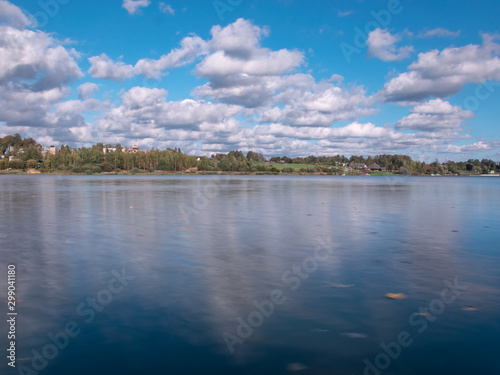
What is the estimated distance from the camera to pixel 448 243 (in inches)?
528

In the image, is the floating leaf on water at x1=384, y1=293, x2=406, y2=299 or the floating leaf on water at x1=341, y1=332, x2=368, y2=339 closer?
the floating leaf on water at x1=341, y1=332, x2=368, y2=339

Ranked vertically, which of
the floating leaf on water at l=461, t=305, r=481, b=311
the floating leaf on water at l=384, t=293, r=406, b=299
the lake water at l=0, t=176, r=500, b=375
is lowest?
the lake water at l=0, t=176, r=500, b=375

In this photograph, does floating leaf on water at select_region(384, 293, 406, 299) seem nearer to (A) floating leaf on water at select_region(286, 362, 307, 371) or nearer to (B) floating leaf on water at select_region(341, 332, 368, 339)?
(B) floating leaf on water at select_region(341, 332, 368, 339)

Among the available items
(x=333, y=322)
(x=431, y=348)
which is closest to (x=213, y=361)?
(x=333, y=322)

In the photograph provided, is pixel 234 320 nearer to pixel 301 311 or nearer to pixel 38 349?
pixel 301 311

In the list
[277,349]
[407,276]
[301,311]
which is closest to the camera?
[277,349]

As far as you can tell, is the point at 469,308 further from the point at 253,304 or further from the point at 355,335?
the point at 253,304

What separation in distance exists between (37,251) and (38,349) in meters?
7.29

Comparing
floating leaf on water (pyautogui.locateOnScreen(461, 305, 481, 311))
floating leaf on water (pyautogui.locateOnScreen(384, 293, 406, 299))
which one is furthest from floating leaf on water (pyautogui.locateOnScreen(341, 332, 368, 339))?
floating leaf on water (pyautogui.locateOnScreen(461, 305, 481, 311))

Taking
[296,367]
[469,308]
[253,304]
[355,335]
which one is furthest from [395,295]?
[296,367]

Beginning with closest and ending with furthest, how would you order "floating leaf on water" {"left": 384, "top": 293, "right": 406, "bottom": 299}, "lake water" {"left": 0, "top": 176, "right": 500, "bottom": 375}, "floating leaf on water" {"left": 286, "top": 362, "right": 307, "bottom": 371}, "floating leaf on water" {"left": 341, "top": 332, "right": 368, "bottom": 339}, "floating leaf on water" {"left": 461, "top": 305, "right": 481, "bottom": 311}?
"floating leaf on water" {"left": 286, "top": 362, "right": 307, "bottom": 371}, "lake water" {"left": 0, "top": 176, "right": 500, "bottom": 375}, "floating leaf on water" {"left": 341, "top": 332, "right": 368, "bottom": 339}, "floating leaf on water" {"left": 461, "top": 305, "right": 481, "bottom": 311}, "floating leaf on water" {"left": 384, "top": 293, "right": 406, "bottom": 299}

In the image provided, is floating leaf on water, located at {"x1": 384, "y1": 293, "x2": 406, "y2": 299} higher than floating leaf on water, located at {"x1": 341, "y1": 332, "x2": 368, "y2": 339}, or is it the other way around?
floating leaf on water, located at {"x1": 384, "y1": 293, "x2": 406, "y2": 299}

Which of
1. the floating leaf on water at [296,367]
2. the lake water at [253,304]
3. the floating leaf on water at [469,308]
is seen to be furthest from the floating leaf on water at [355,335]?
the floating leaf on water at [469,308]

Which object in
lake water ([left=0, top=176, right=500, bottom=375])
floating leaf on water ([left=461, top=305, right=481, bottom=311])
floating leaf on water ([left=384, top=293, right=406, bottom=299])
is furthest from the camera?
floating leaf on water ([left=384, top=293, right=406, bottom=299])
